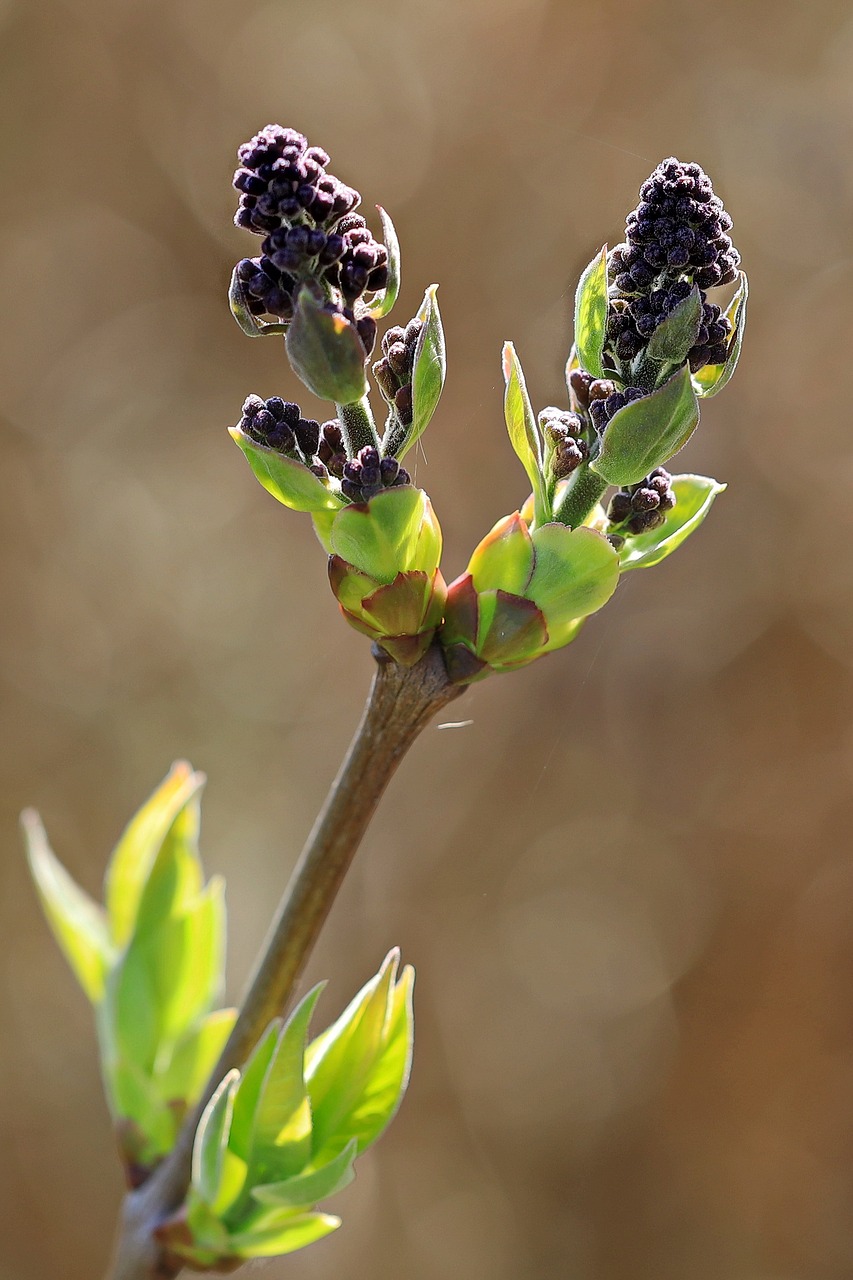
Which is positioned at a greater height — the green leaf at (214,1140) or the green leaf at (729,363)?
the green leaf at (729,363)

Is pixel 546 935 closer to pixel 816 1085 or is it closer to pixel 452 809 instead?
pixel 452 809

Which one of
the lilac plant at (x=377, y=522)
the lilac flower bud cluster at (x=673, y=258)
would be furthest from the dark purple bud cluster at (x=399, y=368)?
the lilac flower bud cluster at (x=673, y=258)

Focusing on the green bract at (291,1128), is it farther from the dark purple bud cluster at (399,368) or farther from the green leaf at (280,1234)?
the dark purple bud cluster at (399,368)

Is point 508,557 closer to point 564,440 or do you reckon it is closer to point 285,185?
point 564,440

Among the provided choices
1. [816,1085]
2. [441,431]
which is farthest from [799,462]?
[816,1085]

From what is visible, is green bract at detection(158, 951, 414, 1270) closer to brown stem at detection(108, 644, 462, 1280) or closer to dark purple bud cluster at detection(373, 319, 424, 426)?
brown stem at detection(108, 644, 462, 1280)

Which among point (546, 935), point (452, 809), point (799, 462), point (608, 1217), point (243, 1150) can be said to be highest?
point (799, 462)
